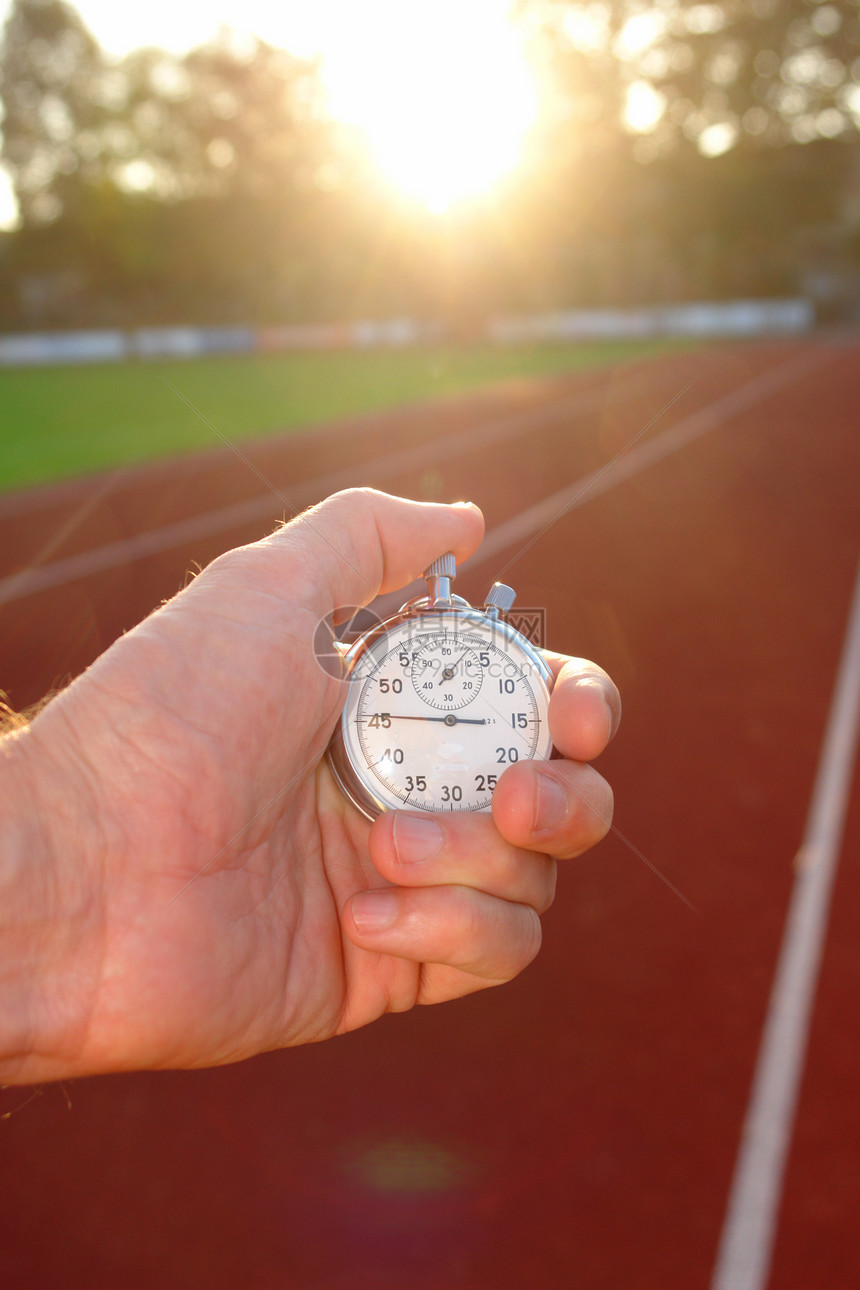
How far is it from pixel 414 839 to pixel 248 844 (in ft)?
1.30

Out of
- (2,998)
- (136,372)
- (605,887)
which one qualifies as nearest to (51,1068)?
(2,998)

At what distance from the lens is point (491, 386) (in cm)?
3278

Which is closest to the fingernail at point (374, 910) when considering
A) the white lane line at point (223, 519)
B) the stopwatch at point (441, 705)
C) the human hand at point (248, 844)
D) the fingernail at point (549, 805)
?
the human hand at point (248, 844)

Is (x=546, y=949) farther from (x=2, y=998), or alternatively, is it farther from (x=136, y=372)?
(x=136, y=372)

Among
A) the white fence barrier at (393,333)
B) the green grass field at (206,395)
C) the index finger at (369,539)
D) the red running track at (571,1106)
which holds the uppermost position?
the white fence barrier at (393,333)

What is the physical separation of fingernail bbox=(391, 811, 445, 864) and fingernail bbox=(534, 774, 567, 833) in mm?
203

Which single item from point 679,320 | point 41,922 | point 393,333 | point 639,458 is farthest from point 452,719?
point 679,320

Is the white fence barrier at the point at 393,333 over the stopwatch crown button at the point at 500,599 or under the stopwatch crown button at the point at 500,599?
over

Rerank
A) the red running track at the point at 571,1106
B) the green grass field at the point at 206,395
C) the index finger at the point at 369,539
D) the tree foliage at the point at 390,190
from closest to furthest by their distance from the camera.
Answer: the index finger at the point at 369,539 → the red running track at the point at 571,1106 → the green grass field at the point at 206,395 → the tree foliage at the point at 390,190

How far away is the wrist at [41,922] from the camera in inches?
74.9

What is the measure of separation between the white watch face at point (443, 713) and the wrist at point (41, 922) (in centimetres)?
58

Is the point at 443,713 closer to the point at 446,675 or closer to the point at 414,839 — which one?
the point at 446,675

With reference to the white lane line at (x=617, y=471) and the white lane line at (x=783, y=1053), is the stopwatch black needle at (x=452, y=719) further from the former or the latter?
the white lane line at (x=783, y=1053)

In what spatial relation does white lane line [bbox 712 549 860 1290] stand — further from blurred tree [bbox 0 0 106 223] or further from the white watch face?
blurred tree [bbox 0 0 106 223]
